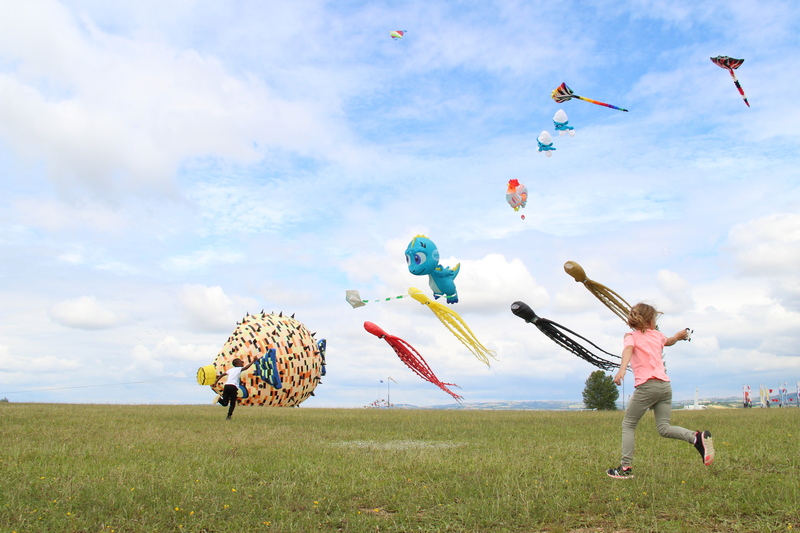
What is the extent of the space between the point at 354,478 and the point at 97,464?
12.1 feet

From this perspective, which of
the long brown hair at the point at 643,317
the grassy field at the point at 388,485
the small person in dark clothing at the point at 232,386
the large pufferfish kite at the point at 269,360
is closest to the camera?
the grassy field at the point at 388,485

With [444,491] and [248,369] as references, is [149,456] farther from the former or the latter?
[248,369]

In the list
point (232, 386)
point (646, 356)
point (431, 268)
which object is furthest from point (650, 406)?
point (232, 386)

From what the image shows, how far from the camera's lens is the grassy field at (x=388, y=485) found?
17.3 feet

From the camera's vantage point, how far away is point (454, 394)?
15.7m

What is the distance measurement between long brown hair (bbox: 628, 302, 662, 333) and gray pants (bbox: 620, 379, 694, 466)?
0.65 m

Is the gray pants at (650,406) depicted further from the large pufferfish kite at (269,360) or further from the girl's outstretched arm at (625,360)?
the large pufferfish kite at (269,360)

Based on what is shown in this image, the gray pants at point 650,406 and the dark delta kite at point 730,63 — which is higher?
the dark delta kite at point 730,63

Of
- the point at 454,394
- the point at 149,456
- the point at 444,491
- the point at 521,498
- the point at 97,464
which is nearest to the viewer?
the point at 521,498

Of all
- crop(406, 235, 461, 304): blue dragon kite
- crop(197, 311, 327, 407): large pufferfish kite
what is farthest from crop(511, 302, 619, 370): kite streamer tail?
crop(197, 311, 327, 407): large pufferfish kite

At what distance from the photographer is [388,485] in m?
6.53

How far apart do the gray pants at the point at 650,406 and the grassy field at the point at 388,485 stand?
43cm

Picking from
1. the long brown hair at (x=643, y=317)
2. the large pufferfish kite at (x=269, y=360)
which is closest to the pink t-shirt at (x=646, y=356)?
the long brown hair at (x=643, y=317)

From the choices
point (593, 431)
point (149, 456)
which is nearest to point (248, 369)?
point (149, 456)
